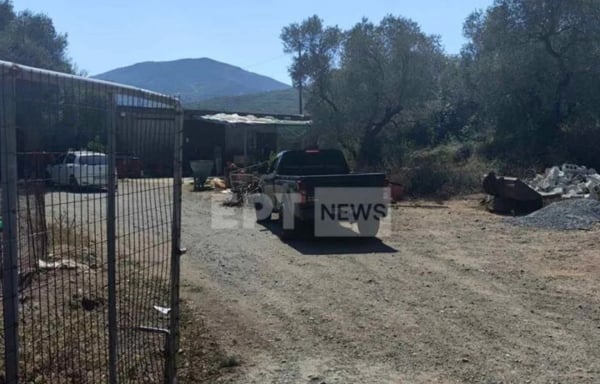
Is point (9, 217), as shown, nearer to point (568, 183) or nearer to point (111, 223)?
point (111, 223)

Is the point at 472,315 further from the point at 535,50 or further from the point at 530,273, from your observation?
the point at 535,50

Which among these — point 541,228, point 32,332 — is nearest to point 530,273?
point 541,228

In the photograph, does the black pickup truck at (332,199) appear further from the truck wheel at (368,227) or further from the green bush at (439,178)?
the green bush at (439,178)

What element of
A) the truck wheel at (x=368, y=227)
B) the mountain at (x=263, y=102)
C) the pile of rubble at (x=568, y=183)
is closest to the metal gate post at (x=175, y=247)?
the truck wheel at (x=368, y=227)

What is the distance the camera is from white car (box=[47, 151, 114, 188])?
376 cm

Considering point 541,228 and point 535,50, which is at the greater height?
point 535,50

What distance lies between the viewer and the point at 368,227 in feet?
41.4

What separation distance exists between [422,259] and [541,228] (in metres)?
4.45

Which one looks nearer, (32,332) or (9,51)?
(32,332)

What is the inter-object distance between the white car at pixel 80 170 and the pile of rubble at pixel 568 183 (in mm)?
14626

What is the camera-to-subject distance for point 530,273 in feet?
30.5

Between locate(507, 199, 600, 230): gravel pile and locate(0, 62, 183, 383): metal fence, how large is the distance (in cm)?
972

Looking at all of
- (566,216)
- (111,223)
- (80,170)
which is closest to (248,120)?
(566,216)

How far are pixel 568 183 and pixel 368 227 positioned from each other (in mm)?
8210
